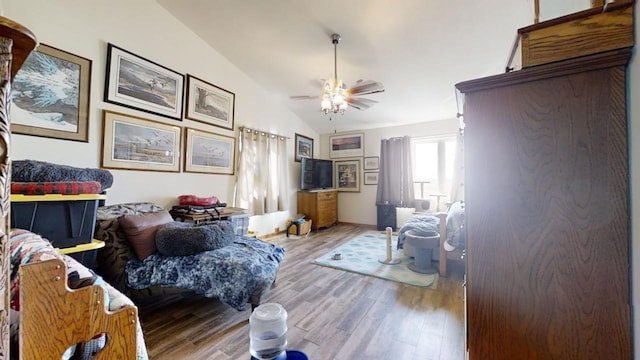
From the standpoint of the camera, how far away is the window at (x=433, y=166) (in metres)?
4.77

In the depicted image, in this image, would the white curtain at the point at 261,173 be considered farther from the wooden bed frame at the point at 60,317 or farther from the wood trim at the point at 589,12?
the wood trim at the point at 589,12

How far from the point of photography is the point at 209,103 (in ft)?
10.6

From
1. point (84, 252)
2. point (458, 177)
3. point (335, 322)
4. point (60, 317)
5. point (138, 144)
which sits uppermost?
point (138, 144)

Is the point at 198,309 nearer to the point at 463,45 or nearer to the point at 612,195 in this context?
the point at 612,195

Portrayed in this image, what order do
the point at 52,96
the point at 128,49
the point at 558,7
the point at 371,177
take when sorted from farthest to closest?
the point at 371,177 < the point at 128,49 < the point at 52,96 < the point at 558,7

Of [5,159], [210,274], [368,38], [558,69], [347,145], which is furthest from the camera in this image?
[347,145]

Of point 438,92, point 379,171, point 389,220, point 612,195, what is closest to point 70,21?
point 612,195

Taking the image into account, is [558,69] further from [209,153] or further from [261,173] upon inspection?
[261,173]

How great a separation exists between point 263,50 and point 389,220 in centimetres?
399

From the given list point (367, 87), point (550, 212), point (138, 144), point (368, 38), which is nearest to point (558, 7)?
point (550, 212)

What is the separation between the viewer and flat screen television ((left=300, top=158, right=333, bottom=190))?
194 inches

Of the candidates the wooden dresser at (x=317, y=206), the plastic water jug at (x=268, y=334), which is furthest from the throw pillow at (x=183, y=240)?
the wooden dresser at (x=317, y=206)

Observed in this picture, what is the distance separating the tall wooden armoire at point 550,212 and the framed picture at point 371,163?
15.1 feet

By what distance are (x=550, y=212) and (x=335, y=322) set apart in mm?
1580
